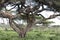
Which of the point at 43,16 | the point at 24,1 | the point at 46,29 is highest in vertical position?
the point at 24,1

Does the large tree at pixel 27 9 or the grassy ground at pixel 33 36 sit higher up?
the large tree at pixel 27 9

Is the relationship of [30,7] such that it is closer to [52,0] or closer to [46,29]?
[52,0]

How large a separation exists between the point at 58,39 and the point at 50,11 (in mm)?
1852

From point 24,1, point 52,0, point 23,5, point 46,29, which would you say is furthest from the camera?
point 46,29

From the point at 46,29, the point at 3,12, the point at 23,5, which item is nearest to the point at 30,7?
the point at 23,5

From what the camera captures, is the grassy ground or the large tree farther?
the grassy ground

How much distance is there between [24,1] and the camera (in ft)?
36.2

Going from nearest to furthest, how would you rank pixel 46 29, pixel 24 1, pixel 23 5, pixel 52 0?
pixel 52 0, pixel 24 1, pixel 23 5, pixel 46 29

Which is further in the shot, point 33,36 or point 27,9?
point 33,36

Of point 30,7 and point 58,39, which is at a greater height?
point 30,7

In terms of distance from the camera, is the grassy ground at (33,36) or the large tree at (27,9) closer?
the large tree at (27,9)

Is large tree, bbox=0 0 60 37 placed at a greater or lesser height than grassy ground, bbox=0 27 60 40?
greater

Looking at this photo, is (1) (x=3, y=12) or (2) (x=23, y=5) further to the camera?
(2) (x=23, y=5)

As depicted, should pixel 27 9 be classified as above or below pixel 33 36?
above
